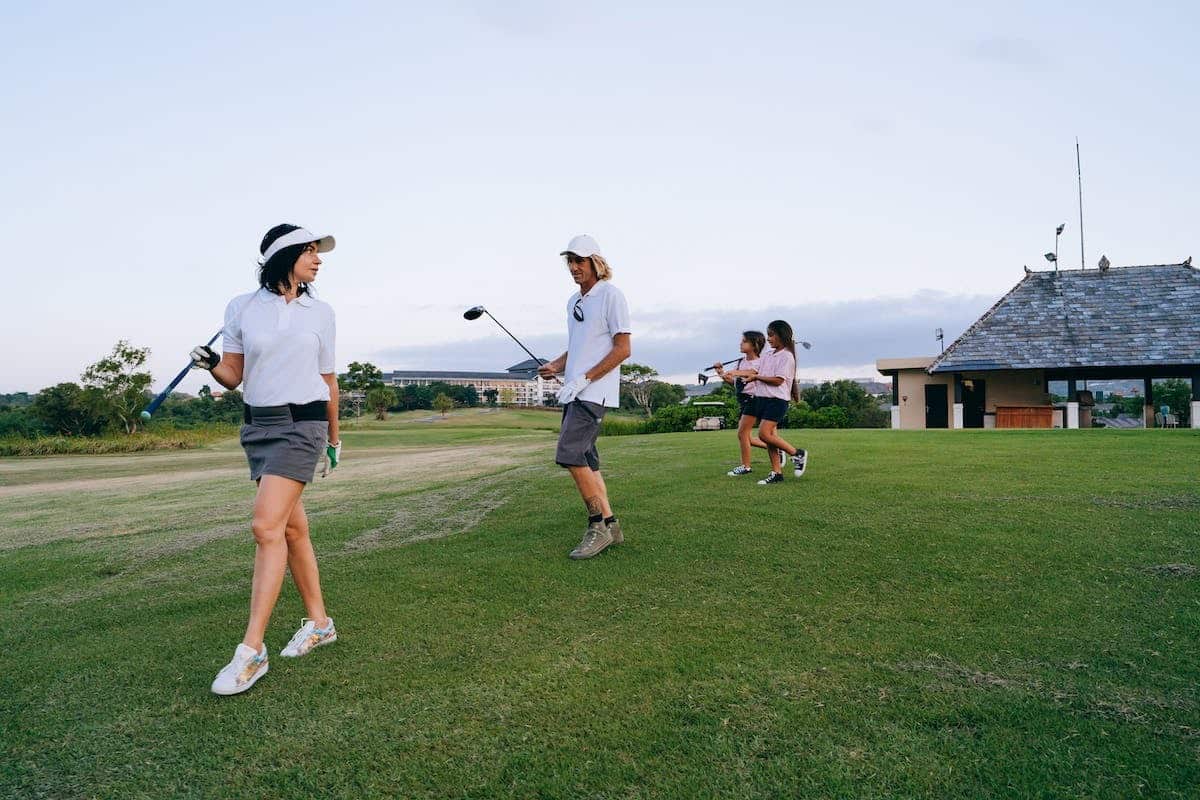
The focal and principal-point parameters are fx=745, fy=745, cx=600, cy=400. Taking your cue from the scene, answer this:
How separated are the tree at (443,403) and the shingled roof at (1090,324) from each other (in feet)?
160

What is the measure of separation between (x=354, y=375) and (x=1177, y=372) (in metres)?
52.8

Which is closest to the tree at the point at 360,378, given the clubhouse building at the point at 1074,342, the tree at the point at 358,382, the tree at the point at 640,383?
the tree at the point at 358,382

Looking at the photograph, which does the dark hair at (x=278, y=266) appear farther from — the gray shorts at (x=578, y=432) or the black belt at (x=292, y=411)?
the gray shorts at (x=578, y=432)

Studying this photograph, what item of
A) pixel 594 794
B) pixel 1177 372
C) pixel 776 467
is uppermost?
pixel 1177 372

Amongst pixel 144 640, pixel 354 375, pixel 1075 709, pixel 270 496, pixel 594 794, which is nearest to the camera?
pixel 594 794

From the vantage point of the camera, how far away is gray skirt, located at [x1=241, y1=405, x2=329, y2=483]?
3590 millimetres

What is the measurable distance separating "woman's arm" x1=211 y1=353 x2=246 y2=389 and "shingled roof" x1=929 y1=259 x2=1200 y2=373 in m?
26.1

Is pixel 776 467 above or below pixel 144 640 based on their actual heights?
above

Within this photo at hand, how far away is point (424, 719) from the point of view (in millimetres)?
2826

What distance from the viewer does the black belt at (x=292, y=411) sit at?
3.60 m

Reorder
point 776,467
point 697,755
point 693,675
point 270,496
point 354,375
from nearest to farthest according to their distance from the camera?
point 697,755 → point 693,675 → point 270,496 → point 776,467 → point 354,375

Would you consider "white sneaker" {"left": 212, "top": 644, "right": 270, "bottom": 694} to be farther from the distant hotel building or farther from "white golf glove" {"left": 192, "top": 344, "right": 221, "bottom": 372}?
the distant hotel building

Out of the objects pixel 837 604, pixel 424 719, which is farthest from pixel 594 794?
pixel 837 604

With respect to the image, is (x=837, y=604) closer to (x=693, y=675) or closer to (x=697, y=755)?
(x=693, y=675)
